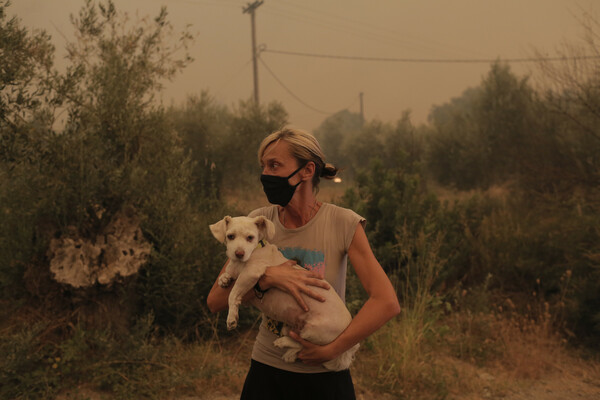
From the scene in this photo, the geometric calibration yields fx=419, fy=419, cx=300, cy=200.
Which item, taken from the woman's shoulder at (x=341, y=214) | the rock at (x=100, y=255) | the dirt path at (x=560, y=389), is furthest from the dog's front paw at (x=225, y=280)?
the dirt path at (x=560, y=389)

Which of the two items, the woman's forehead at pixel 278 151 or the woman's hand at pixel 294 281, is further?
the woman's forehead at pixel 278 151

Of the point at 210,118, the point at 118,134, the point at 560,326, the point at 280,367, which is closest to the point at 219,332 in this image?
the point at 118,134

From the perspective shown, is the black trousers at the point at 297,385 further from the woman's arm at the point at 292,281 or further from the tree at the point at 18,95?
the tree at the point at 18,95

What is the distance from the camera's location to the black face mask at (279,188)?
2141 mm

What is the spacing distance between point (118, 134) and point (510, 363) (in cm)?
627

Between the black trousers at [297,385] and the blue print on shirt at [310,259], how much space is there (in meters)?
0.50

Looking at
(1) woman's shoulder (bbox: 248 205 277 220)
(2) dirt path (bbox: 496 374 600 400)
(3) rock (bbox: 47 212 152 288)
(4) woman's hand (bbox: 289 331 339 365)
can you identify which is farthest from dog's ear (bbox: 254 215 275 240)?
(2) dirt path (bbox: 496 374 600 400)

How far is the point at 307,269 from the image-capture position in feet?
6.72

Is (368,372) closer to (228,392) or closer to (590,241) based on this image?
(228,392)

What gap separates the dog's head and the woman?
12cm

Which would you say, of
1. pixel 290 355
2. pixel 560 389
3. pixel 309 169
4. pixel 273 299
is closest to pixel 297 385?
pixel 290 355

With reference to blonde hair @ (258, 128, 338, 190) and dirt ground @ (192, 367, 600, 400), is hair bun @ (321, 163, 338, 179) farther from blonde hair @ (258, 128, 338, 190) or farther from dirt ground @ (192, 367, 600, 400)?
dirt ground @ (192, 367, 600, 400)

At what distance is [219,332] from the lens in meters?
5.96

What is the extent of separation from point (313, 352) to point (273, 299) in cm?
30
